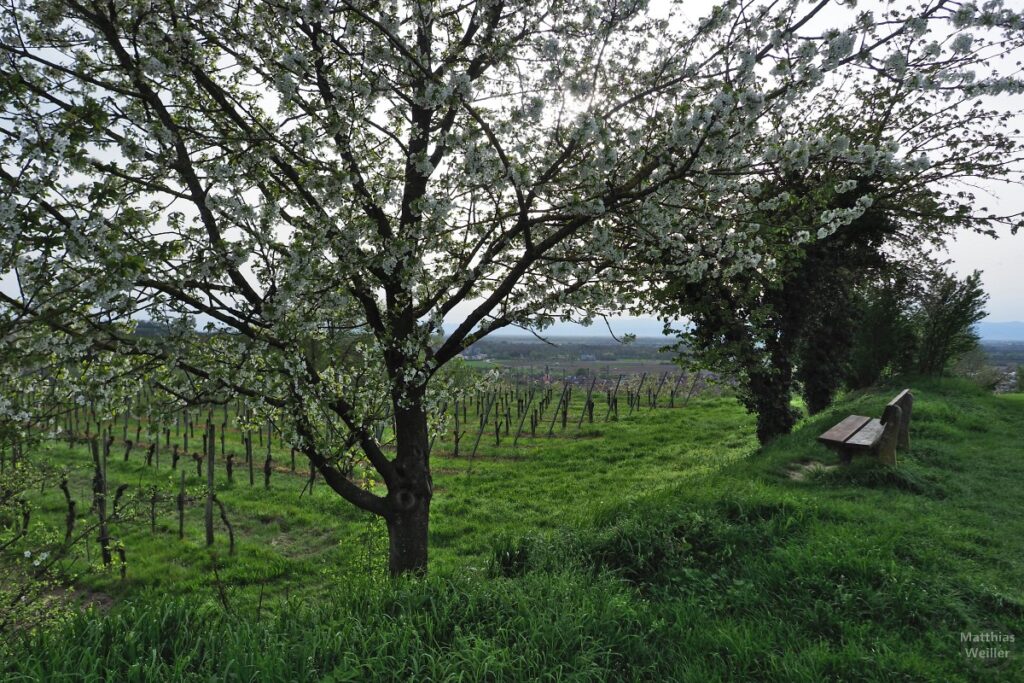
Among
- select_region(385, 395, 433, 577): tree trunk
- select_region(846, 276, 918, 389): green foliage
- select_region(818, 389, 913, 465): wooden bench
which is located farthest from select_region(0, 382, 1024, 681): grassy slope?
select_region(846, 276, 918, 389): green foliage

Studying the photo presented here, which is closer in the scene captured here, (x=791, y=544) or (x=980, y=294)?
(x=791, y=544)

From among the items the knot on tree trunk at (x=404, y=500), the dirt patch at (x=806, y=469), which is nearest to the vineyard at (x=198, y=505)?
the knot on tree trunk at (x=404, y=500)

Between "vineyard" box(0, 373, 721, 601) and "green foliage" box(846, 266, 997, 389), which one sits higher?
"green foliage" box(846, 266, 997, 389)

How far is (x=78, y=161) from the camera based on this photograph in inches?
139

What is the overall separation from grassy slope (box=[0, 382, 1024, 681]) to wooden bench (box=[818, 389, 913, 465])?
0.38m

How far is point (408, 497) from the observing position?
5625mm

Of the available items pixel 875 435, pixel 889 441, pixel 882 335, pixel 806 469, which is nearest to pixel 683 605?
pixel 889 441

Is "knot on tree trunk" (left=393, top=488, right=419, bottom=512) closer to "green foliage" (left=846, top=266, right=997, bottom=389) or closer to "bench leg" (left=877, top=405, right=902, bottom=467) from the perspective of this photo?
"bench leg" (left=877, top=405, right=902, bottom=467)

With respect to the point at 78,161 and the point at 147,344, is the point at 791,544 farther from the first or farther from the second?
the point at 78,161

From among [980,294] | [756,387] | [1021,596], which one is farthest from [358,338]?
[980,294]

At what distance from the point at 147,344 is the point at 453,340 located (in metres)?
2.66

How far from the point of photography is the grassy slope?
357cm

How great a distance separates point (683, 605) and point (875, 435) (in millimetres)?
5482

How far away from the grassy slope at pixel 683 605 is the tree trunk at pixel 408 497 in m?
0.48
